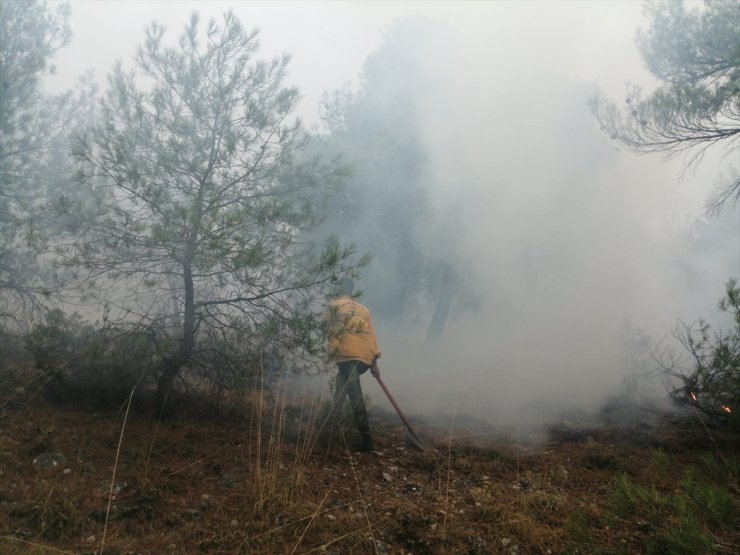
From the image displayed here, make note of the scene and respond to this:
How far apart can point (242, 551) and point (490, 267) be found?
9.00m

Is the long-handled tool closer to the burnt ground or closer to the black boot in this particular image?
the burnt ground

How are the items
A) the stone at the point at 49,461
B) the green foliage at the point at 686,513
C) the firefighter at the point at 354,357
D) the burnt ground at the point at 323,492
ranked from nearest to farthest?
the green foliage at the point at 686,513 < the burnt ground at the point at 323,492 < the stone at the point at 49,461 < the firefighter at the point at 354,357

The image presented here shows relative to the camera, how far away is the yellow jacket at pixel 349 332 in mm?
4434

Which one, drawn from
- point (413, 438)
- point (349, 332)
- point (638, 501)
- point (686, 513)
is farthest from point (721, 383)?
point (349, 332)

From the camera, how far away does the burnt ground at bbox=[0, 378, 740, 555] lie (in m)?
2.85

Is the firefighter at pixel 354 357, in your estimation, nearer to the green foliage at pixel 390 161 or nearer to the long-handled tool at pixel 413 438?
the long-handled tool at pixel 413 438

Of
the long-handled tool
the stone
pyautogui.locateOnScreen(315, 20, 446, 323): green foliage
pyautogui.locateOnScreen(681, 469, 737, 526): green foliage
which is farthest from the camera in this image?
→ pyautogui.locateOnScreen(315, 20, 446, 323): green foliage

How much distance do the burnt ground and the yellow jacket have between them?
0.65 m

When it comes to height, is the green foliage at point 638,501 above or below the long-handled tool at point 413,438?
below

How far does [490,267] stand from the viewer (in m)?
11.2

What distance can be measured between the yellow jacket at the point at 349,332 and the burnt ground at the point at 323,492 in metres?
0.65

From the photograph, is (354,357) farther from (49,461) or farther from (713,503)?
(713,503)

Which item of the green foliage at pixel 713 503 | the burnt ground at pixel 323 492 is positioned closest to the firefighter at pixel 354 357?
the burnt ground at pixel 323 492

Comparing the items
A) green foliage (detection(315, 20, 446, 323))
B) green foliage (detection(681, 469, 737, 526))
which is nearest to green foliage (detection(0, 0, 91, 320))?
green foliage (detection(315, 20, 446, 323))
